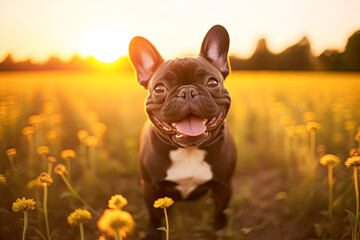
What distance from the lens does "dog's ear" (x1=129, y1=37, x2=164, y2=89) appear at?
87.7 inches

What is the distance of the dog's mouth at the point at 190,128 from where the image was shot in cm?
182

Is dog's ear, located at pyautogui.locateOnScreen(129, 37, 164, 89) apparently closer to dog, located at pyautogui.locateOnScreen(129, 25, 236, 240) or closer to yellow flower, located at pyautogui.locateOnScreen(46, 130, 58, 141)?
dog, located at pyautogui.locateOnScreen(129, 25, 236, 240)

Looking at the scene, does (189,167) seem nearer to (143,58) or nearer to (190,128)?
(190,128)

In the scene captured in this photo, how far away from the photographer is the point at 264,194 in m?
3.28

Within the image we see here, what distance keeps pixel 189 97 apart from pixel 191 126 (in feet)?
0.85

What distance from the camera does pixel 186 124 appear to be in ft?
6.32

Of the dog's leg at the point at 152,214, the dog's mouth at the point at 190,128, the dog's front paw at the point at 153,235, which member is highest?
the dog's mouth at the point at 190,128

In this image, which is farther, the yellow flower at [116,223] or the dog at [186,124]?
the dog at [186,124]

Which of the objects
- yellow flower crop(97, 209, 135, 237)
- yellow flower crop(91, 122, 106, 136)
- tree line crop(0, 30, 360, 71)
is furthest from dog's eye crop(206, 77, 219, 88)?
tree line crop(0, 30, 360, 71)

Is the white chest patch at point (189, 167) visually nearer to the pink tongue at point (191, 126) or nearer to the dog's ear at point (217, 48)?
the pink tongue at point (191, 126)

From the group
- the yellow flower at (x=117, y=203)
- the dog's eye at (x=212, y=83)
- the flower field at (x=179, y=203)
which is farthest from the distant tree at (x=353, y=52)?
the yellow flower at (x=117, y=203)

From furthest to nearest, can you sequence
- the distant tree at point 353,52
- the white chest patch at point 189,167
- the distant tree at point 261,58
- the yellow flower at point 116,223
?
the distant tree at point 261,58
the distant tree at point 353,52
the white chest patch at point 189,167
the yellow flower at point 116,223

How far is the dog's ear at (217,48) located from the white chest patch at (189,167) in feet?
2.73

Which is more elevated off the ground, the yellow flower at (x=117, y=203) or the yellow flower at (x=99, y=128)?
the yellow flower at (x=99, y=128)
